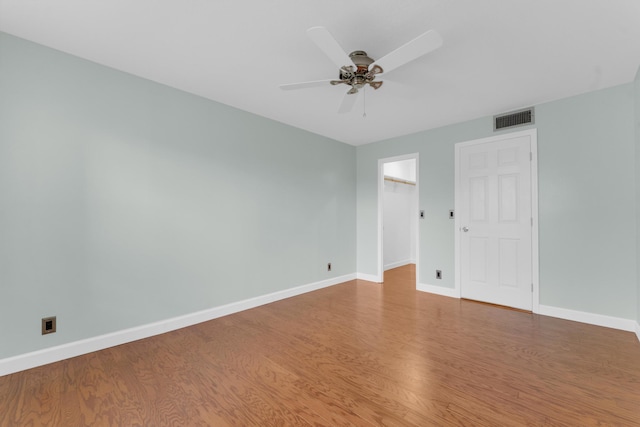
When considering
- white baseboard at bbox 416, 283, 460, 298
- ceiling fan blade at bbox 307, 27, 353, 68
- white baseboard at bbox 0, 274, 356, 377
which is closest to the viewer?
ceiling fan blade at bbox 307, 27, 353, 68

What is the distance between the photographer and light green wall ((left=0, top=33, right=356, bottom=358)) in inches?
81.7

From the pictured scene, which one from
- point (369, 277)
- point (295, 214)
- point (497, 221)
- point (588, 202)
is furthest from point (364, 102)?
point (369, 277)

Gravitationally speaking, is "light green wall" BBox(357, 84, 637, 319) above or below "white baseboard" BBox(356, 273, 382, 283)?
above

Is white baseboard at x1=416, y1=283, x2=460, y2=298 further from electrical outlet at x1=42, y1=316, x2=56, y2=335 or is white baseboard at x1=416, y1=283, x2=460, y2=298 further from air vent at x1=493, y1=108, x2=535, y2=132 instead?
electrical outlet at x1=42, y1=316, x2=56, y2=335

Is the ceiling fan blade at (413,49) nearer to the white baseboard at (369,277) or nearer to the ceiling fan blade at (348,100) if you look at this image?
the ceiling fan blade at (348,100)

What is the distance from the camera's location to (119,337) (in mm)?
2475

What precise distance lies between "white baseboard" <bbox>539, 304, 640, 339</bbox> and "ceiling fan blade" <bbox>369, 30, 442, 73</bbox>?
324cm

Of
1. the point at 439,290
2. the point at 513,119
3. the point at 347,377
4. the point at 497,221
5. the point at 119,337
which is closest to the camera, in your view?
the point at 347,377

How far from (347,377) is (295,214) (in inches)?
96.6

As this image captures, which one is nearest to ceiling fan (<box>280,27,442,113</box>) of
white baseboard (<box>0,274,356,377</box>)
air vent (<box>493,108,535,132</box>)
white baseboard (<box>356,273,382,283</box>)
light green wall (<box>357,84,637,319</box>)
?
air vent (<box>493,108,535,132</box>)

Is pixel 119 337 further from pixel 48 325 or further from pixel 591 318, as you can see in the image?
pixel 591 318

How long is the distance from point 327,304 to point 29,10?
12.2 feet

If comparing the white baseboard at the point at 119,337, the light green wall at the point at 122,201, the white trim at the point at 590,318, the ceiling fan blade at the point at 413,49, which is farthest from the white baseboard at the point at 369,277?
the ceiling fan blade at the point at 413,49

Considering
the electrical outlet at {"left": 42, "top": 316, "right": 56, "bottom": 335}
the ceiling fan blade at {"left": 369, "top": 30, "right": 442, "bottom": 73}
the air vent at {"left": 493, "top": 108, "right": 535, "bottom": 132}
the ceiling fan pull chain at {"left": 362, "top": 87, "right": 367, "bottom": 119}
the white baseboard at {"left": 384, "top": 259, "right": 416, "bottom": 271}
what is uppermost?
the ceiling fan pull chain at {"left": 362, "top": 87, "right": 367, "bottom": 119}
